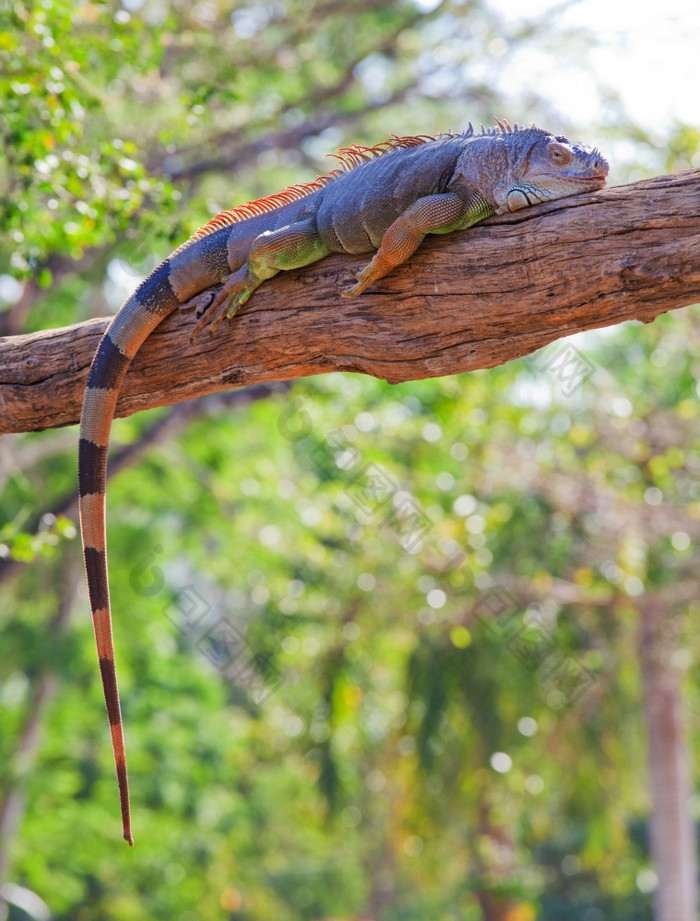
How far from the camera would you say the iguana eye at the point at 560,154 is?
3.57m

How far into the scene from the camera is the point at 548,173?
11.8ft

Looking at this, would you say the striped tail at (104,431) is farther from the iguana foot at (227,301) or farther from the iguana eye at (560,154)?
the iguana eye at (560,154)

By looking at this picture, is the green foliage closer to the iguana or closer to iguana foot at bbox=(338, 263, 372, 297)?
the iguana

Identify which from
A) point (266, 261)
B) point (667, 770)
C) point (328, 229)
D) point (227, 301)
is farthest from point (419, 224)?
point (667, 770)

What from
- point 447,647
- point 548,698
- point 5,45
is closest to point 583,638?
point 548,698

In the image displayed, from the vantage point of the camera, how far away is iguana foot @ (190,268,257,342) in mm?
3994

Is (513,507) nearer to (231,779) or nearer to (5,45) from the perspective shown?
(5,45)

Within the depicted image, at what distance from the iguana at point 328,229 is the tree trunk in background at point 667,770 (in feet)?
29.0

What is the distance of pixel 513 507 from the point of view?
1159 cm

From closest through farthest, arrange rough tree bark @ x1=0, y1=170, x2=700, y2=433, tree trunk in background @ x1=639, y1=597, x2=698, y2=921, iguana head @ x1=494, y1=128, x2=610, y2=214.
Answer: rough tree bark @ x1=0, y1=170, x2=700, y2=433 < iguana head @ x1=494, y1=128, x2=610, y2=214 < tree trunk in background @ x1=639, y1=597, x2=698, y2=921

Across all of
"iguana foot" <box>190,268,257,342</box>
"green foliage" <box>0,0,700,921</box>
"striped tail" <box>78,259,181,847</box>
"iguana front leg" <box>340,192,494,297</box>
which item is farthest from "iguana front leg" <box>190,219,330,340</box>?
"green foliage" <box>0,0,700,921</box>

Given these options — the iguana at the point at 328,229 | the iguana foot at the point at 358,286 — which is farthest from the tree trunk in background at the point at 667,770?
the iguana foot at the point at 358,286

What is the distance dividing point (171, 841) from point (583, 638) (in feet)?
25.9

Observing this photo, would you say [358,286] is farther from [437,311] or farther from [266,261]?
[266,261]
